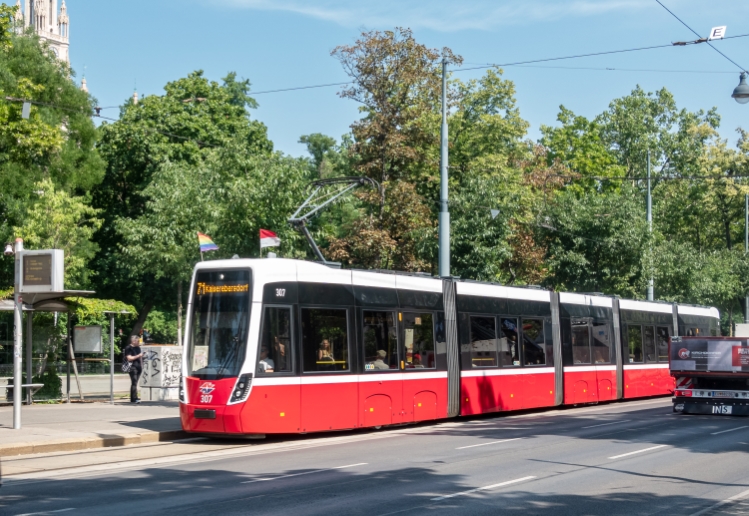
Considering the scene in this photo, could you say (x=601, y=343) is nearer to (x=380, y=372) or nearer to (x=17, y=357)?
(x=380, y=372)

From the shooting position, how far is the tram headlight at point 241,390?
1592 centimetres

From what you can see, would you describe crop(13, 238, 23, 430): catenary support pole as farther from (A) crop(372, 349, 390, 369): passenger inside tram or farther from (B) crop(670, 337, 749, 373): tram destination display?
(B) crop(670, 337, 749, 373): tram destination display

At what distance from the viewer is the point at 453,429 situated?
64.7 ft

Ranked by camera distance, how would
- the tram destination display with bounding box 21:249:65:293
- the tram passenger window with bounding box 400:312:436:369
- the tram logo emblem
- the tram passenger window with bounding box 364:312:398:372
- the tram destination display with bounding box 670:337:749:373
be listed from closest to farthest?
the tram logo emblem, the tram destination display with bounding box 21:249:65:293, the tram passenger window with bounding box 364:312:398:372, the tram passenger window with bounding box 400:312:436:369, the tram destination display with bounding box 670:337:749:373

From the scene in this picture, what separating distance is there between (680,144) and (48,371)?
5516cm

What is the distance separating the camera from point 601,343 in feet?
91.6

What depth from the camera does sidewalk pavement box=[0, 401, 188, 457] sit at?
15.2 meters

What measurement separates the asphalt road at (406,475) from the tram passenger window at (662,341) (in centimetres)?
1271

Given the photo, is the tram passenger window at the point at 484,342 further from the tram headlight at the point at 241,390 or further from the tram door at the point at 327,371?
the tram headlight at the point at 241,390

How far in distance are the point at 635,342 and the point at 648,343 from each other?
3.51 feet

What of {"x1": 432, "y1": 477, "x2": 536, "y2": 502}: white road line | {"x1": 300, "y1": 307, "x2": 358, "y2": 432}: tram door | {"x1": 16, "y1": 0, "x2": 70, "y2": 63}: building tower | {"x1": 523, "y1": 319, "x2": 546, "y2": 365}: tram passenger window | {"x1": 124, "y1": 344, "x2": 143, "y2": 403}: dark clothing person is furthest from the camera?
{"x1": 16, "y1": 0, "x2": 70, "y2": 63}: building tower

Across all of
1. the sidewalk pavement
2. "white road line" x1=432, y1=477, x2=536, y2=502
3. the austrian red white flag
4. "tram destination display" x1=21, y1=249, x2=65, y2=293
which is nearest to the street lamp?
the austrian red white flag

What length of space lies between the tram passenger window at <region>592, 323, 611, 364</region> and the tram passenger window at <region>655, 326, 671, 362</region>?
12.4 feet

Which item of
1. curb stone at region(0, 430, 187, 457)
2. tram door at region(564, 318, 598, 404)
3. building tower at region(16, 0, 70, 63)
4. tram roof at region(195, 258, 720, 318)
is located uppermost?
building tower at region(16, 0, 70, 63)
